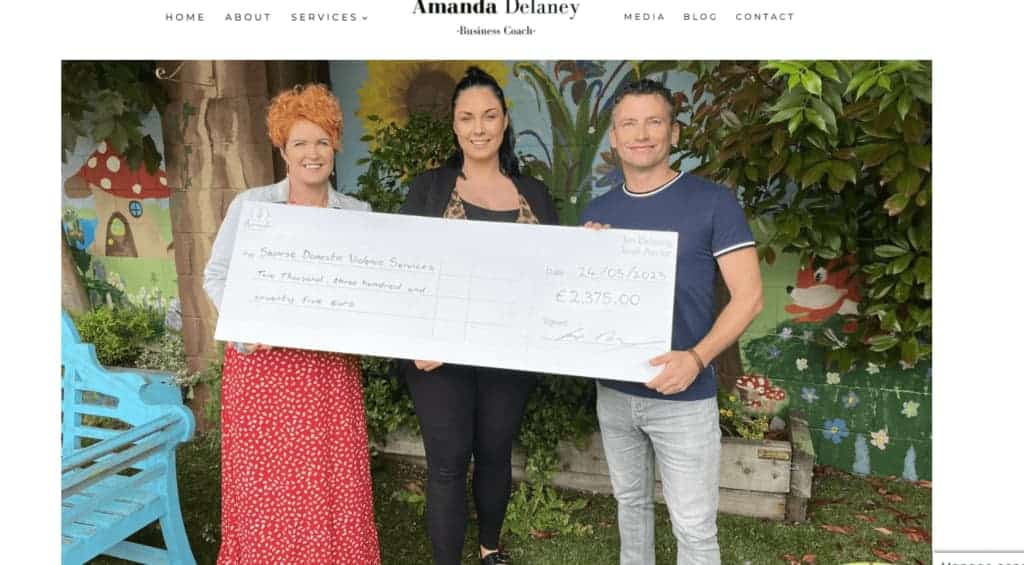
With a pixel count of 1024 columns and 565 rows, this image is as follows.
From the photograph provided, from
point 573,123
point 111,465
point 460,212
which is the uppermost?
point 573,123

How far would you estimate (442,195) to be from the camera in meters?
2.07

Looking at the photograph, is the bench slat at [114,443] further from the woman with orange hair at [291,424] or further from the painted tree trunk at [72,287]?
the painted tree trunk at [72,287]

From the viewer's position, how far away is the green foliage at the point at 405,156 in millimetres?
3240

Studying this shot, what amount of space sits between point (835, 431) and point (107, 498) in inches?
131

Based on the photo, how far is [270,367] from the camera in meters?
1.98

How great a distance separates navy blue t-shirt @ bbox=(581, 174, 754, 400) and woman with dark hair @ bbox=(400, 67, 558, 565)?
0.34m

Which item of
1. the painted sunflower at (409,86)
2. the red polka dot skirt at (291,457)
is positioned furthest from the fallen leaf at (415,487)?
the painted sunflower at (409,86)

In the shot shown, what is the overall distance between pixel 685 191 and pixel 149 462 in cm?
205

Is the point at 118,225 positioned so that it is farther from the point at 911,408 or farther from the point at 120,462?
the point at 911,408

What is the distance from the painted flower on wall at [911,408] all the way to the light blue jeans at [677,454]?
1.95 metres

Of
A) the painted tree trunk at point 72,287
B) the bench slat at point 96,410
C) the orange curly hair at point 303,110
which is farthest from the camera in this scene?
the painted tree trunk at point 72,287

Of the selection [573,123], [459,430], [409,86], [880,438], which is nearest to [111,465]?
[459,430]
